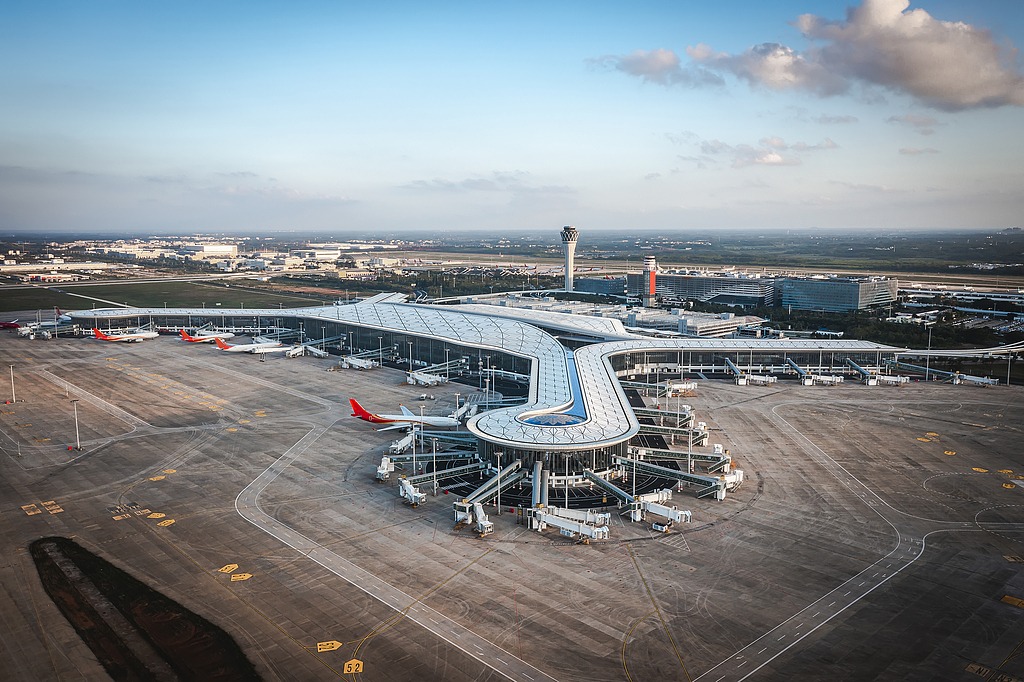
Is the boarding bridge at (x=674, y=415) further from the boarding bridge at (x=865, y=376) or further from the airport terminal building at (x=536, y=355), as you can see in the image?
the boarding bridge at (x=865, y=376)

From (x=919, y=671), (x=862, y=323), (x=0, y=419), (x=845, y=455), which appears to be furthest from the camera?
(x=862, y=323)

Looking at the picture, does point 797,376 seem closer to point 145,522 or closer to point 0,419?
point 145,522

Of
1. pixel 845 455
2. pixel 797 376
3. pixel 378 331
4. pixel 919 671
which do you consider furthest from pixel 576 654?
pixel 378 331

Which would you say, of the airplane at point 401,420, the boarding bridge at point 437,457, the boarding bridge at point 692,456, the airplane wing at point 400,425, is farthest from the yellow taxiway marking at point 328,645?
the airplane wing at point 400,425

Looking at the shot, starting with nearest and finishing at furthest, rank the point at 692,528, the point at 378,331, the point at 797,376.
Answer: the point at 692,528, the point at 797,376, the point at 378,331

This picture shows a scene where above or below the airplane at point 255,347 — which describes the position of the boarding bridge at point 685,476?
below

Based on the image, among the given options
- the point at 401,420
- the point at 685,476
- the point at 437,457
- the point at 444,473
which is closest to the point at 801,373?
the point at 685,476

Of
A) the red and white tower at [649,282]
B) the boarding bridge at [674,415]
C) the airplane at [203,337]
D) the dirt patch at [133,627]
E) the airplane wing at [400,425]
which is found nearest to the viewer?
the dirt patch at [133,627]
